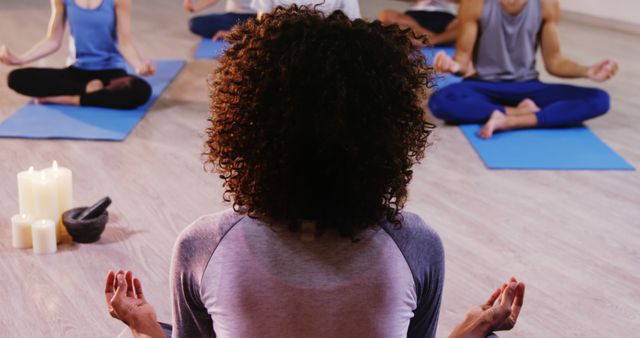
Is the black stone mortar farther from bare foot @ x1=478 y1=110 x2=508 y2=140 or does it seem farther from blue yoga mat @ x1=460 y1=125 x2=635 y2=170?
bare foot @ x1=478 y1=110 x2=508 y2=140

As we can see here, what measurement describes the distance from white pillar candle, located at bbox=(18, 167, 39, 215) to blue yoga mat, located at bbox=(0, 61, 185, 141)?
0.86 metres

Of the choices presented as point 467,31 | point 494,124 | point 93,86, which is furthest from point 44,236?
point 467,31

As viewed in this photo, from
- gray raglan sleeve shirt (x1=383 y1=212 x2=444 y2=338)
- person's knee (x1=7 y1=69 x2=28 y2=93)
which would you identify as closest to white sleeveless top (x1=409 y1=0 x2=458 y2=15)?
person's knee (x1=7 y1=69 x2=28 y2=93)

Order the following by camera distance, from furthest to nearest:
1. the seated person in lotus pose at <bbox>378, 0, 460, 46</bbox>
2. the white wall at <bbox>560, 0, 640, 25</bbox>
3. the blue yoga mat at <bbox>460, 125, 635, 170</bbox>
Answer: the white wall at <bbox>560, 0, 640, 25</bbox>, the seated person in lotus pose at <bbox>378, 0, 460, 46</bbox>, the blue yoga mat at <bbox>460, 125, 635, 170</bbox>

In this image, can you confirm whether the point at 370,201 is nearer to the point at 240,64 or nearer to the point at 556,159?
the point at 240,64

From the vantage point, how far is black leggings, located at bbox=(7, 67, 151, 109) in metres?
3.39

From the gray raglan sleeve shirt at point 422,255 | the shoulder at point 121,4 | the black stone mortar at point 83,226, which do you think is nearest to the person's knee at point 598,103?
the shoulder at point 121,4

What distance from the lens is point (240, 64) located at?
3.42 feet

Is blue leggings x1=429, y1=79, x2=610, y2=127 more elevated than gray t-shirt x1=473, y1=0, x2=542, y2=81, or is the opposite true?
gray t-shirt x1=473, y1=0, x2=542, y2=81

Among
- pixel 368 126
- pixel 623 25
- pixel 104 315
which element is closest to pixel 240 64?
pixel 368 126

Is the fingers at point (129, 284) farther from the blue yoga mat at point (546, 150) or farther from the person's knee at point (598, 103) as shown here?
the person's knee at point (598, 103)

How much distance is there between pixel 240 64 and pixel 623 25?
5056mm

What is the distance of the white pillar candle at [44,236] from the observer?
85.6 inches

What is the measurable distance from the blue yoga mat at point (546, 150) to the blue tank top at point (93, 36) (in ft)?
4.73
